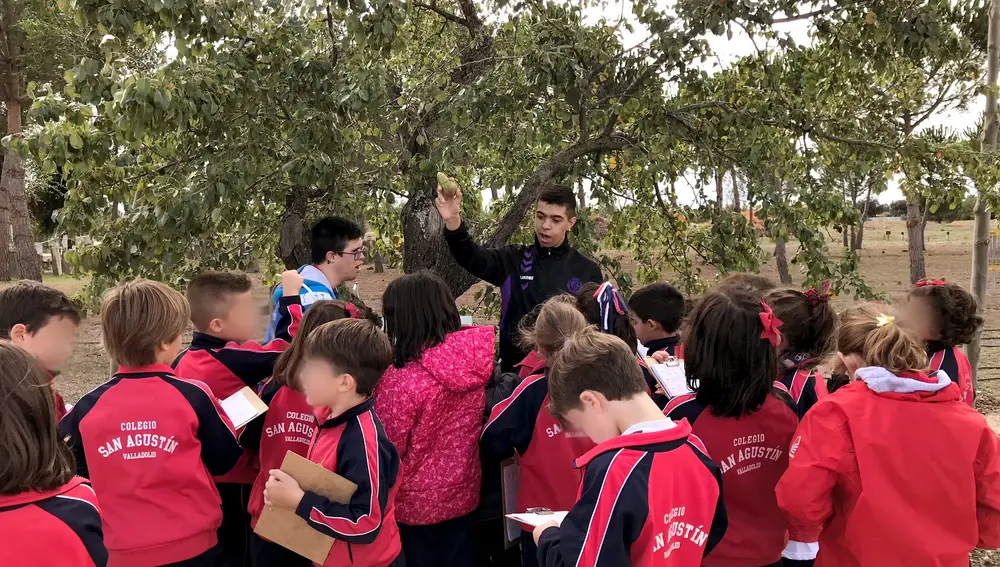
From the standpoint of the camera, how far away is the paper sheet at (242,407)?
2.49 m

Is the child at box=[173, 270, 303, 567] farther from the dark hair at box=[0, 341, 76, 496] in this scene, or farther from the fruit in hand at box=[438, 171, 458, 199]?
the dark hair at box=[0, 341, 76, 496]

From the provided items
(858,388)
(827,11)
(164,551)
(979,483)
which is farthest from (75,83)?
(827,11)

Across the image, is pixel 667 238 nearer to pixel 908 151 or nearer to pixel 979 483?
pixel 908 151

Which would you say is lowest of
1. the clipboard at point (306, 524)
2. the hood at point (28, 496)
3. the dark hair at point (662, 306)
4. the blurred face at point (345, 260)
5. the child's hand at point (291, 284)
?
the clipboard at point (306, 524)

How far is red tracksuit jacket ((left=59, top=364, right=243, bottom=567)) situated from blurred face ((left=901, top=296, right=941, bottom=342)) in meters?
3.05

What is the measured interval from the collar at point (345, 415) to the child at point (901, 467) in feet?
4.32

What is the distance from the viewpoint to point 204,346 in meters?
2.99

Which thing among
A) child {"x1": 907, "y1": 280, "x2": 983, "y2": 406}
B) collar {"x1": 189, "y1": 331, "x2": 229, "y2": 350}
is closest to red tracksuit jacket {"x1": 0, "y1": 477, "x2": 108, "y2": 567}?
collar {"x1": 189, "y1": 331, "x2": 229, "y2": 350}

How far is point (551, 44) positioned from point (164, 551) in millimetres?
3123

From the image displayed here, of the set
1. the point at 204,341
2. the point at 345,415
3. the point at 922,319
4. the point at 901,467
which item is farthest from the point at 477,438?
the point at 922,319

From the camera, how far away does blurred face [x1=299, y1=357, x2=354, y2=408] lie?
230 cm

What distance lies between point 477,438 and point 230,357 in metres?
1.04

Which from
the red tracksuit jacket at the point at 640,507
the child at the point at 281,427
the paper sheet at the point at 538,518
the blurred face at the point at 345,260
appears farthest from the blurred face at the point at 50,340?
the red tracksuit jacket at the point at 640,507

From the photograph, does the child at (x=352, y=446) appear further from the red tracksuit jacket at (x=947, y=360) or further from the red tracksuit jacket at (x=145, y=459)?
the red tracksuit jacket at (x=947, y=360)
